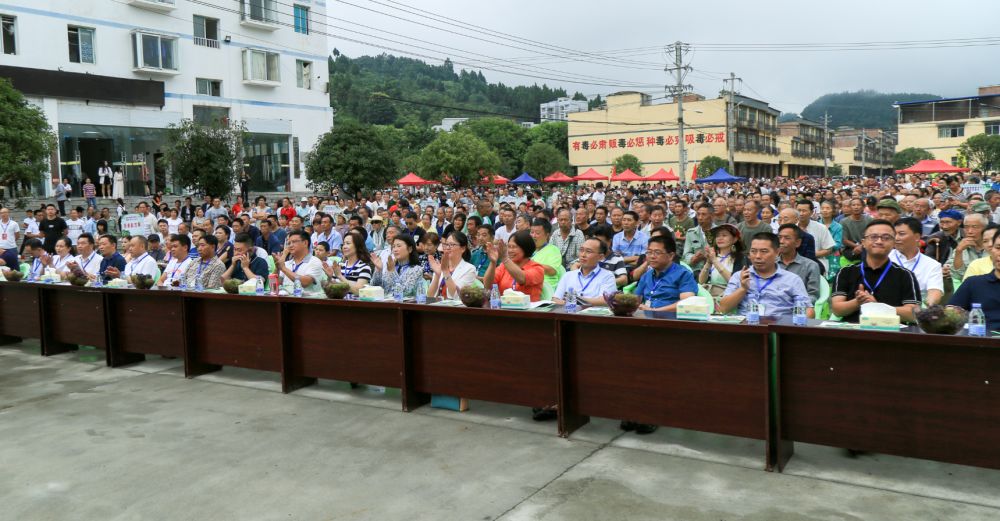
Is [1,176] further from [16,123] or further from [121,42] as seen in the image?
[121,42]

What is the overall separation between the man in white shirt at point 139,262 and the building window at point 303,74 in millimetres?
29585

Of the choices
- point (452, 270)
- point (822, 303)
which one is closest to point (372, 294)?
point (452, 270)

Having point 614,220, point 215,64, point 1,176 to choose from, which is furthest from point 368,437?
point 215,64

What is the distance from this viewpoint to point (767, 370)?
4477mm

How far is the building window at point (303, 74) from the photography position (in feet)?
122

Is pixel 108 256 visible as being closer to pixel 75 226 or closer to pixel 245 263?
pixel 245 263

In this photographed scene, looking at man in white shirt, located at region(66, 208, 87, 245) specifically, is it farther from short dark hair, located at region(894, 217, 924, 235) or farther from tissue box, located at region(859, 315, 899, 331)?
tissue box, located at region(859, 315, 899, 331)

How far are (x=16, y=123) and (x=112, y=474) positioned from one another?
15790 mm

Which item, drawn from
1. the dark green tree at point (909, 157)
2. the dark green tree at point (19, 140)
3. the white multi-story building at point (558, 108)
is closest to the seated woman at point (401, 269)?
the dark green tree at point (19, 140)

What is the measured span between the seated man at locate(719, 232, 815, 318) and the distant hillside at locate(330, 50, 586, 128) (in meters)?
64.0

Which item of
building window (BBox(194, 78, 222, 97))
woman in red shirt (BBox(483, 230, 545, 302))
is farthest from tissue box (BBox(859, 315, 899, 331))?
building window (BBox(194, 78, 222, 97))

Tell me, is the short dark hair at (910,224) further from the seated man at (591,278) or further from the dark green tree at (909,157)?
the dark green tree at (909,157)

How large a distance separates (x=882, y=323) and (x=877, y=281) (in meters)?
0.95

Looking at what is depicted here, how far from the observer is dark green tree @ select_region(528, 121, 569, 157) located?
86562 millimetres
